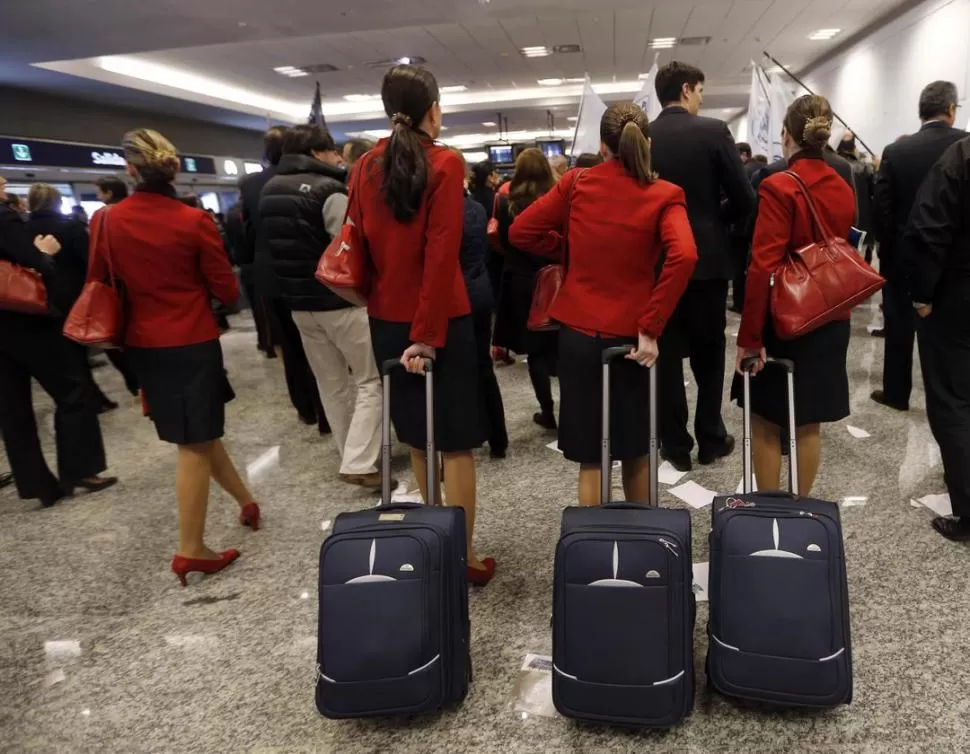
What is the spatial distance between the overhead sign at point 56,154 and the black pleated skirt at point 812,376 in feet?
26.1

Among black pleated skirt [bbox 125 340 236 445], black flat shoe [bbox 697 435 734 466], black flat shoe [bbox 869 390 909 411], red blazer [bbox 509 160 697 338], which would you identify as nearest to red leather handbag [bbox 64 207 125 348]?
black pleated skirt [bbox 125 340 236 445]

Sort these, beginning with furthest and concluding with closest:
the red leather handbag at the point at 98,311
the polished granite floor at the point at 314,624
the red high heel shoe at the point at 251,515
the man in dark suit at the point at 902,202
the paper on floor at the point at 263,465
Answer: the paper on floor at the point at 263,465, the man in dark suit at the point at 902,202, the red high heel shoe at the point at 251,515, the red leather handbag at the point at 98,311, the polished granite floor at the point at 314,624

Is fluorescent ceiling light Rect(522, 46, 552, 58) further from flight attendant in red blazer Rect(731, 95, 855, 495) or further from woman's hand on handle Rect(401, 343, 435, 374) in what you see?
woman's hand on handle Rect(401, 343, 435, 374)

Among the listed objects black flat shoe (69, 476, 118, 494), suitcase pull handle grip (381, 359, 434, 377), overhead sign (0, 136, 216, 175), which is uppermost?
overhead sign (0, 136, 216, 175)

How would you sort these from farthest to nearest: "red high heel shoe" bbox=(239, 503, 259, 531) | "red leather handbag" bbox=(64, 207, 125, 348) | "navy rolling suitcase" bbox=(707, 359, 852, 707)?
"red high heel shoe" bbox=(239, 503, 259, 531) < "red leather handbag" bbox=(64, 207, 125, 348) < "navy rolling suitcase" bbox=(707, 359, 852, 707)

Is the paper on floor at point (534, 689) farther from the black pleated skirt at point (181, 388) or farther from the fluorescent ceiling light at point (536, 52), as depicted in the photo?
the fluorescent ceiling light at point (536, 52)

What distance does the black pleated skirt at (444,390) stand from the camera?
80.3 inches

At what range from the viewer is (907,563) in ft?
7.27

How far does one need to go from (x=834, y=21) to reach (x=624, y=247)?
32.6ft

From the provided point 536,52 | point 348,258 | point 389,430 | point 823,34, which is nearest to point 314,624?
point 389,430

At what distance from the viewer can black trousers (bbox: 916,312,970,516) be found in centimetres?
225

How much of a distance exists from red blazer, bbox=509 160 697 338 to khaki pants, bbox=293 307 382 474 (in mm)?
1329

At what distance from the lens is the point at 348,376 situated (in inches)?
129

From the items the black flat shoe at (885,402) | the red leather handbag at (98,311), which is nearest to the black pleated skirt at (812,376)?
the black flat shoe at (885,402)
